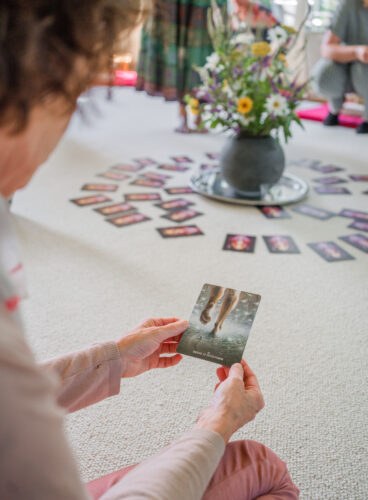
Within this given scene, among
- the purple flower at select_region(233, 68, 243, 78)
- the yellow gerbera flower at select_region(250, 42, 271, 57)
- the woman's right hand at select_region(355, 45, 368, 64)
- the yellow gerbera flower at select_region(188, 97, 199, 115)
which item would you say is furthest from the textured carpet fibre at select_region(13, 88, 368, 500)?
the woman's right hand at select_region(355, 45, 368, 64)

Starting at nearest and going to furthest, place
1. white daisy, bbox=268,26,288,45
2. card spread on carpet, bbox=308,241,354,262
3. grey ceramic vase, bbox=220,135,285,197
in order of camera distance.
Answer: card spread on carpet, bbox=308,241,354,262
white daisy, bbox=268,26,288,45
grey ceramic vase, bbox=220,135,285,197

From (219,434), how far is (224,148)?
210 centimetres

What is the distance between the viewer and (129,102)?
18.4 feet

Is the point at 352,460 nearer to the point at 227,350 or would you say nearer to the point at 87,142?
the point at 227,350

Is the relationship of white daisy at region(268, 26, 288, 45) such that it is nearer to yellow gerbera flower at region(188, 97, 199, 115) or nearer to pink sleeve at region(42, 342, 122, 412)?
yellow gerbera flower at region(188, 97, 199, 115)

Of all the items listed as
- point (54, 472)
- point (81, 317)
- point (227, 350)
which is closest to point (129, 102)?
point (81, 317)

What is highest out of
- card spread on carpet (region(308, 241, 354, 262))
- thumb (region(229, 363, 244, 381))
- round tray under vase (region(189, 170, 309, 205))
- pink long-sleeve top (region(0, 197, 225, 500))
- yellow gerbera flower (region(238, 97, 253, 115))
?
yellow gerbera flower (region(238, 97, 253, 115))

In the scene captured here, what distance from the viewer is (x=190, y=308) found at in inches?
65.0

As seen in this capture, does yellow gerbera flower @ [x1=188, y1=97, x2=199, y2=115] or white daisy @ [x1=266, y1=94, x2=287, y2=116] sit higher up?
white daisy @ [x1=266, y1=94, x2=287, y2=116]

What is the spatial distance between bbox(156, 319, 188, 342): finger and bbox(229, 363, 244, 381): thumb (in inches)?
6.9

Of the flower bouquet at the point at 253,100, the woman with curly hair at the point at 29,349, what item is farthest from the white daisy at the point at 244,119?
the woman with curly hair at the point at 29,349

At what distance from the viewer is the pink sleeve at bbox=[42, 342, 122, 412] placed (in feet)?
2.67

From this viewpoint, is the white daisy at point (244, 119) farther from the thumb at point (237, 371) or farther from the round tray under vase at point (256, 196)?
the thumb at point (237, 371)

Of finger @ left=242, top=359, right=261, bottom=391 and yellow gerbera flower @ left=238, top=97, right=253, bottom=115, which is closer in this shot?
finger @ left=242, top=359, right=261, bottom=391
